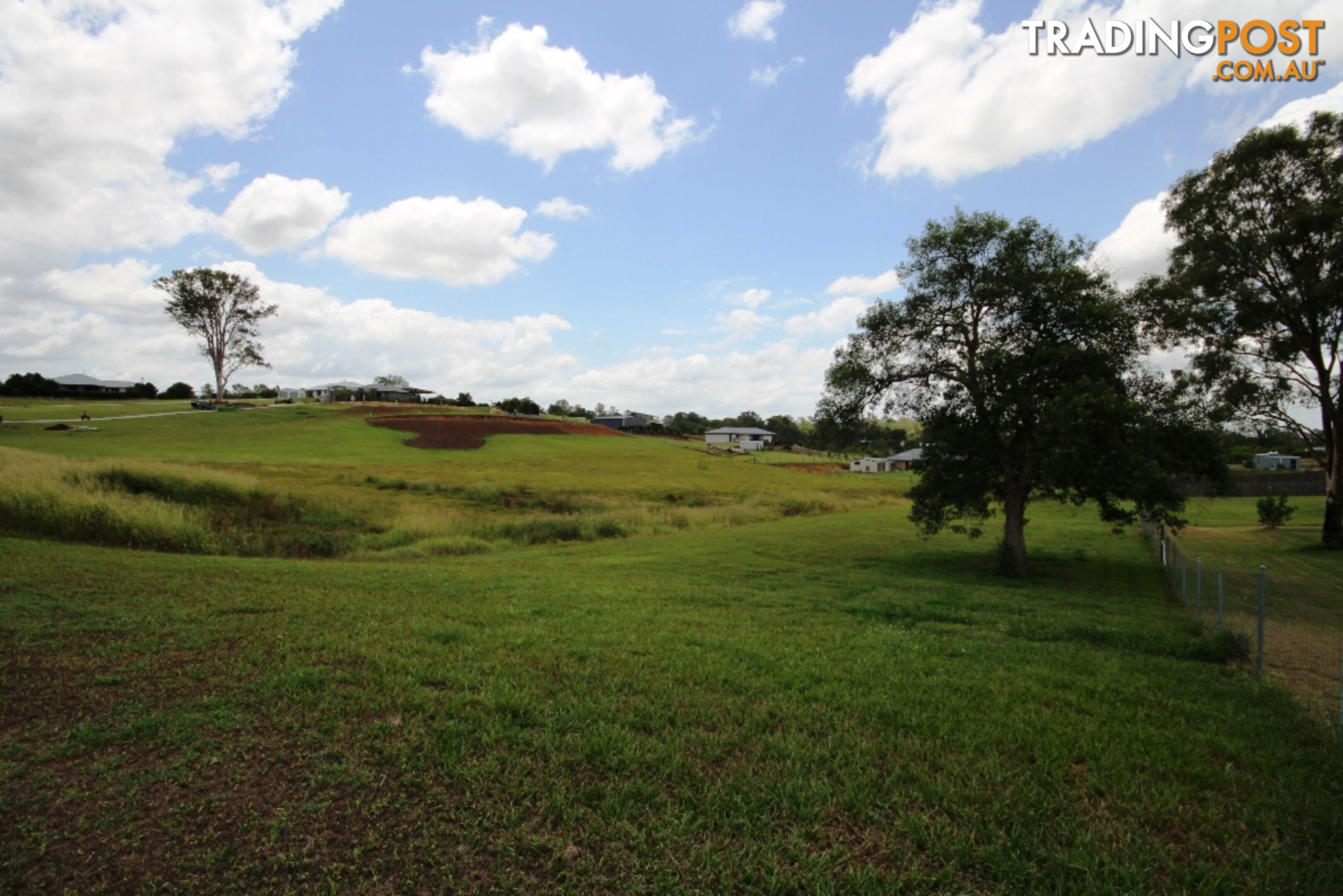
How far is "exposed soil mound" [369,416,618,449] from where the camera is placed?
63.6 meters

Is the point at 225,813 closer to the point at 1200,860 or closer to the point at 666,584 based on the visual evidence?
the point at 1200,860

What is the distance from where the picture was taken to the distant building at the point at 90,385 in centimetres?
10138

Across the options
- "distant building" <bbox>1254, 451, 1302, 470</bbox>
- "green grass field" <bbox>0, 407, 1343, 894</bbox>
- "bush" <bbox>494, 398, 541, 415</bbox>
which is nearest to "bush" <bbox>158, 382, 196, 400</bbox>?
"bush" <bbox>494, 398, 541, 415</bbox>

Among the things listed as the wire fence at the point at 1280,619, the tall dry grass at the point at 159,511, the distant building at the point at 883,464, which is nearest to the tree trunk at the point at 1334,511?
the wire fence at the point at 1280,619

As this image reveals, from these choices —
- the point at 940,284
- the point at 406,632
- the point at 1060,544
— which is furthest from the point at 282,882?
the point at 1060,544

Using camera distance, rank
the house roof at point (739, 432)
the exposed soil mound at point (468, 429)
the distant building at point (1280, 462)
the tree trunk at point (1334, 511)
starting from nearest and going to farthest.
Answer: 1. the tree trunk at point (1334, 511)
2. the exposed soil mound at point (468, 429)
3. the distant building at point (1280, 462)
4. the house roof at point (739, 432)

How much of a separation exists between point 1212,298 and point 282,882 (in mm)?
30561

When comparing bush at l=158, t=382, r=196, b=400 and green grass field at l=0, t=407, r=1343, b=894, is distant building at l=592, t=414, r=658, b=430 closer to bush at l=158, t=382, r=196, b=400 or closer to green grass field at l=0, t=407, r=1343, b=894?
bush at l=158, t=382, r=196, b=400

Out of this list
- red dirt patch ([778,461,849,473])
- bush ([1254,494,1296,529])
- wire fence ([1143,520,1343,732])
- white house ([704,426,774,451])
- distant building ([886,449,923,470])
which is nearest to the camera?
wire fence ([1143,520,1343,732])

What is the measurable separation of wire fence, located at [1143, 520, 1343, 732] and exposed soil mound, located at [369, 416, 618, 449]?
55.5 m

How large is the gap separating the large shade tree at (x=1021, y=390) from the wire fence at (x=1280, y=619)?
2.56 metres

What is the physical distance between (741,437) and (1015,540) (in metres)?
112

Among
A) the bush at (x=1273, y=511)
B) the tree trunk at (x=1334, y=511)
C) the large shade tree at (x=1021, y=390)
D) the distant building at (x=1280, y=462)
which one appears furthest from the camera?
the distant building at (x=1280, y=462)

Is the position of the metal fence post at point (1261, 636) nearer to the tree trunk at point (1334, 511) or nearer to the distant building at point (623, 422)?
the tree trunk at point (1334, 511)
